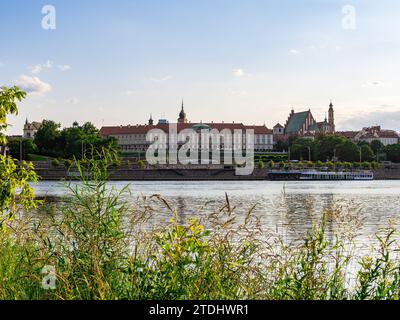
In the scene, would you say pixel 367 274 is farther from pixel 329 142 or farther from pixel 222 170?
pixel 329 142

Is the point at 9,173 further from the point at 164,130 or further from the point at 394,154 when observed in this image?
the point at 164,130

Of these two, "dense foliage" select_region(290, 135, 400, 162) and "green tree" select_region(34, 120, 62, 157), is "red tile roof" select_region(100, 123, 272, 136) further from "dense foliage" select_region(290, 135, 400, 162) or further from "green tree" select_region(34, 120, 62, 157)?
"green tree" select_region(34, 120, 62, 157)

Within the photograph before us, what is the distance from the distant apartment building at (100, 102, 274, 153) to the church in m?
6.53

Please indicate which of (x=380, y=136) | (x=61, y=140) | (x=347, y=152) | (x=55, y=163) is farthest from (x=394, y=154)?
(x=55, y=163)

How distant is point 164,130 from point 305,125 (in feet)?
134

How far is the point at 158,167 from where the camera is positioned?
86.2 metres

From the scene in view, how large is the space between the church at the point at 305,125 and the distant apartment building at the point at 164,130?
21.4 ft

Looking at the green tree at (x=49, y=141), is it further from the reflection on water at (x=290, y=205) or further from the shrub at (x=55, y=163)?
the reflection on water at (x=290, y=205)

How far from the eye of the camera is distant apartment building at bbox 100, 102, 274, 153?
14250cm

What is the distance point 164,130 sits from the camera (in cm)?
14162

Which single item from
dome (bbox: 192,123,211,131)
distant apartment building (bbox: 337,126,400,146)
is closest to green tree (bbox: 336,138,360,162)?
dome (bbox: 192,123,211,131)

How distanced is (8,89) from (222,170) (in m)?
78.6
